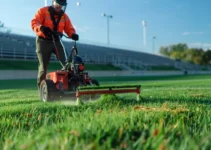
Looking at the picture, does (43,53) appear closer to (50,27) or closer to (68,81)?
(50,27)

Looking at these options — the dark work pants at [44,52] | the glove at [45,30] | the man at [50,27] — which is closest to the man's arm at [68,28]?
the man at [50,27]

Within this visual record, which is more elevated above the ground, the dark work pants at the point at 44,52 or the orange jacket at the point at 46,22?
the orange jacket at the point at 46,22

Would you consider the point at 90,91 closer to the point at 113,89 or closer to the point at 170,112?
the point at 113,89

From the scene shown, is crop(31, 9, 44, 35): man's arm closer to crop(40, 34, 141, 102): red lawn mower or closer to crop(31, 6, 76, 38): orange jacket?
crop(31, 6, 76, 38): orange jacket

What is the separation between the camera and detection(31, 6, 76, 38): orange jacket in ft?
21.4

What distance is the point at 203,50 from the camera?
111125 mm

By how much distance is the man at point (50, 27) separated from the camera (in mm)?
6566

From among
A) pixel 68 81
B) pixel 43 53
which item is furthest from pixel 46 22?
pixel 68 81

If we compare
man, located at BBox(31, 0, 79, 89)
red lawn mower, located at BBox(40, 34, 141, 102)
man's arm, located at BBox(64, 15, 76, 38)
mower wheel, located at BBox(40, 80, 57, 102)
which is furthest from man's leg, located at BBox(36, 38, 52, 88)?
mower wheel, located at BBox(40, 80, 57, 102)

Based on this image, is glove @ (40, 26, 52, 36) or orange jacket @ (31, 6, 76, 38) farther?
orange jacket @ (31, 6, 76, 38)

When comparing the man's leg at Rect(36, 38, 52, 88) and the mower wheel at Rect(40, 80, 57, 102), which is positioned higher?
the man's leg at Rect(36, 38, 52, 88)

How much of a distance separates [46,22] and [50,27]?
0.42 feet

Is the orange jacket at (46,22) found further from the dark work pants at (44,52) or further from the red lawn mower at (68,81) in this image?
the red lawn mower at (68,81)

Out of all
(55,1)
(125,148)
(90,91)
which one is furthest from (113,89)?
(125,148)
